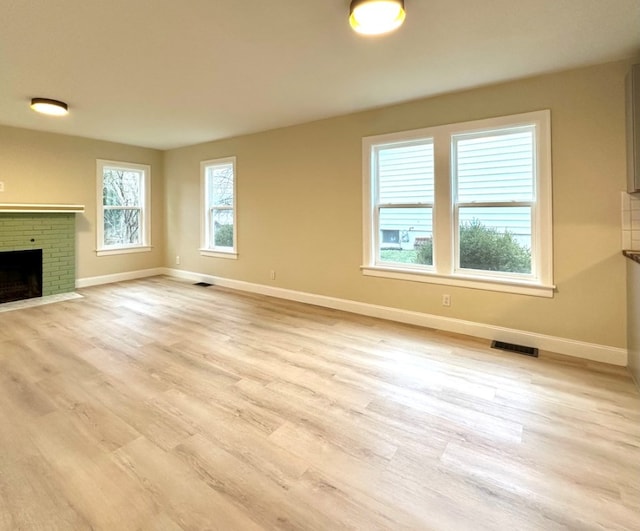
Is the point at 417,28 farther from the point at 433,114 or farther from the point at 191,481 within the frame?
the point at 191,481

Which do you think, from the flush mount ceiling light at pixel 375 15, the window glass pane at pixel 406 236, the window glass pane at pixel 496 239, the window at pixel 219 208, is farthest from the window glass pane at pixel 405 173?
the window at pixel 219 208

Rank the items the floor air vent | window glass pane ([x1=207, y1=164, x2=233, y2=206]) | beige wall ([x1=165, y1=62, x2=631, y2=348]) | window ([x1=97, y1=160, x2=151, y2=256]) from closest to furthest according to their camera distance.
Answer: beige wall ([x1=165, y1=62, x2=631, y2=348]) < the floor air vent < window glass pane ([x1=207, y1=164, x2=233, y2=206]) < window ([x1=97, y1=160, x2=151, y2=256])

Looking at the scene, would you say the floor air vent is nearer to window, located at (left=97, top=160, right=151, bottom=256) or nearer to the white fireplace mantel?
the white fireplace mantel

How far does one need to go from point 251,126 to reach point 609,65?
153 inches

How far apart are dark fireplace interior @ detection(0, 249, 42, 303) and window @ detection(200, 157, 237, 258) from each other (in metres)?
2.35

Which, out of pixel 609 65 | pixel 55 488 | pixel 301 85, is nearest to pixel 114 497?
pixel 55 488

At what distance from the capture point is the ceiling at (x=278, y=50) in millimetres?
2139

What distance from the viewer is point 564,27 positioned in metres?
2.30

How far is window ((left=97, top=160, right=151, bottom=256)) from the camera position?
593cm

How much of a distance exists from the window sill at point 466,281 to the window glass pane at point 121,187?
4.70 m

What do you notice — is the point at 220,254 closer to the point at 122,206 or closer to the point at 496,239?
the point at 122,206

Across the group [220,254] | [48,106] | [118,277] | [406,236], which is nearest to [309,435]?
[406,236]

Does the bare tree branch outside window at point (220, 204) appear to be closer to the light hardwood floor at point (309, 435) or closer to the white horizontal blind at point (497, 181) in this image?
the light hardwood floor at point (309, 435)

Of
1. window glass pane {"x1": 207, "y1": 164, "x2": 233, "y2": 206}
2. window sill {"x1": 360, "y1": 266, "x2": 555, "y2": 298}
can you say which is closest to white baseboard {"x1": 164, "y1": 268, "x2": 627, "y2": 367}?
window sill {"x1": 360, "y1": 266, "x2": 555, "y2": 298}
